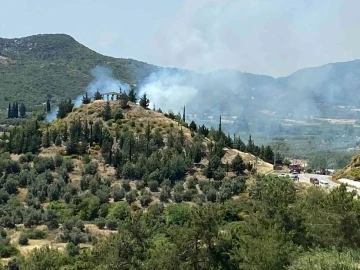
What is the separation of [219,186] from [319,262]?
3915 centimetres

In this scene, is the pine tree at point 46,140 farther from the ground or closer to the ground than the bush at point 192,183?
farther from the ground

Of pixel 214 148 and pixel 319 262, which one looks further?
pixel 214 148

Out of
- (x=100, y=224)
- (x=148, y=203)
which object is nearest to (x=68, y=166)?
(x=148, y=203)

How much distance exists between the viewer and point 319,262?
23.3 meters

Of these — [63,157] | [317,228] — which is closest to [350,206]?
[317,228]

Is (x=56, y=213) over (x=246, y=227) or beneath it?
beneath

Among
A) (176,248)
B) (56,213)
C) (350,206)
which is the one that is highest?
(350,206)

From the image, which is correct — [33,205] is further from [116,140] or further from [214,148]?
[214,148]

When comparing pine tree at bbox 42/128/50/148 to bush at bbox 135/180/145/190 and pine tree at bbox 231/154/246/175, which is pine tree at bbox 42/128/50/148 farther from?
pine tree at bbox 231/154/246/175

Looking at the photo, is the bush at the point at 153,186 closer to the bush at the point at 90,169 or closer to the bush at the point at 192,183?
the bush at the point at 192,183

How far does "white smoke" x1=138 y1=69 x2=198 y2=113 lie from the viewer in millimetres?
144000

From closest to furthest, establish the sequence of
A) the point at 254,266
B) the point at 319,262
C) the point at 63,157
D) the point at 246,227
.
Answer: the point at 319,262 < the point at 254,266 < the point at 246,227 < the point at 63,157

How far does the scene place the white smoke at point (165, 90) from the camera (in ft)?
472

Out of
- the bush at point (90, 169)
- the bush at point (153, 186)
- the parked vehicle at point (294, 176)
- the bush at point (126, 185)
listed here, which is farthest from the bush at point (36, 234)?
the parked vehicle at point (294, 176)
